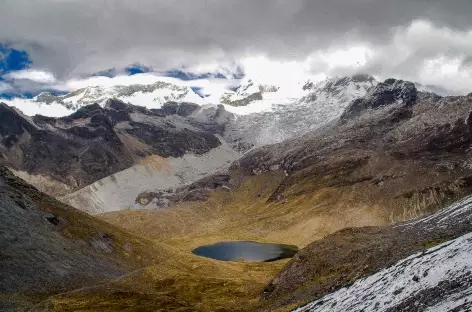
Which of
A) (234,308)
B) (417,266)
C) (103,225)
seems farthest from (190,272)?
(417,266)

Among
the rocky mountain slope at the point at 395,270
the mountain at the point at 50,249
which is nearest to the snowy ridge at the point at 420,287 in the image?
the rocky mountain slope at the point at 395,270

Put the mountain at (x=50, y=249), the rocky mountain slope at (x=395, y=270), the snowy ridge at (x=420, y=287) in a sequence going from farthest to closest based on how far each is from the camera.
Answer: the mountain at (x=50, y=249) < the rocky mountain slope at (x=395, y=270) < the snowy ridge at (x=420, y=287)

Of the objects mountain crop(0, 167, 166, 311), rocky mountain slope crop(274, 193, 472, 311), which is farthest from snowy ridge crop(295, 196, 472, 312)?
mountain crop(0, 167, 166, 311)

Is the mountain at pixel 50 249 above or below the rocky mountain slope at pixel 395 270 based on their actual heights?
above

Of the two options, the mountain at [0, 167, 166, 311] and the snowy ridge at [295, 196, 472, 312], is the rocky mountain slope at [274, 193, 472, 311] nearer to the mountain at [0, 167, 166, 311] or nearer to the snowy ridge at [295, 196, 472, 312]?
the snowy ridge at [295, 196, 472, 312]

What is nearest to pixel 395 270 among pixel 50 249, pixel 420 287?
pixel 420 287

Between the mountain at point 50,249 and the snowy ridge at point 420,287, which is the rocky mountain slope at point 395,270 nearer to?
the snowy ridge at point 420,287

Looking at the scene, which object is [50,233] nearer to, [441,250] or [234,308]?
[234,308]

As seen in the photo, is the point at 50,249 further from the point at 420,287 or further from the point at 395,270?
the point at 420,287

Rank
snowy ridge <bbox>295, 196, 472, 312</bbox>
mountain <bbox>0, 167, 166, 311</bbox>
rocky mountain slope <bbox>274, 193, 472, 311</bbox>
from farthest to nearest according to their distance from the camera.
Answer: mountain <bbox>0, 167, 166, 311</bbox> → rocky mountain slope <bbox>274, 193, 472, 311</bbox> → snowy ridge <bbox>295, 196, 472, 312</bbox>
